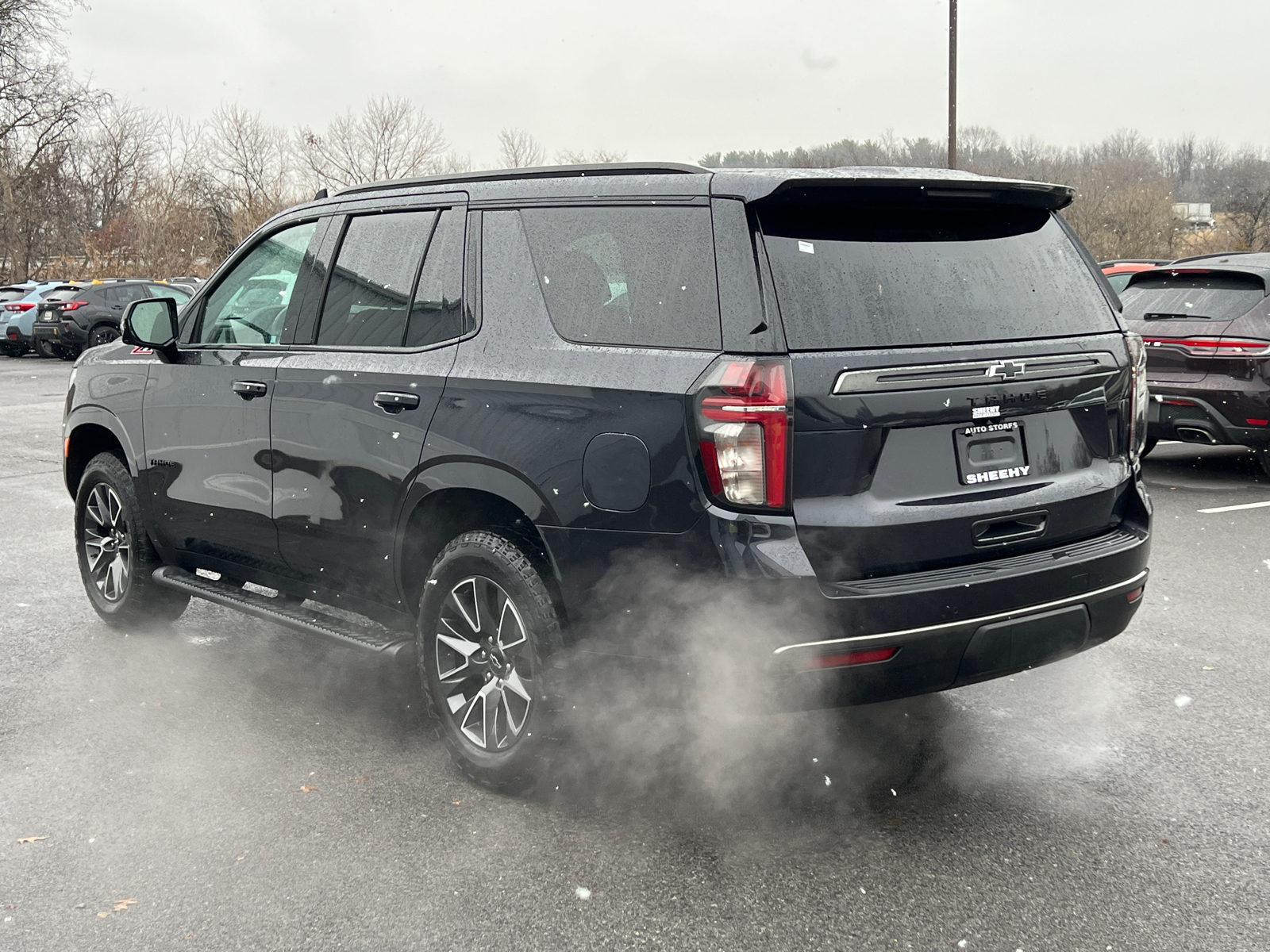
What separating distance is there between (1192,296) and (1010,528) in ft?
22.5

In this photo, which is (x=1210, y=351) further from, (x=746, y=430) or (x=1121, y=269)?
(x=746, y=430)

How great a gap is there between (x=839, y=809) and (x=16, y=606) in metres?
4.47

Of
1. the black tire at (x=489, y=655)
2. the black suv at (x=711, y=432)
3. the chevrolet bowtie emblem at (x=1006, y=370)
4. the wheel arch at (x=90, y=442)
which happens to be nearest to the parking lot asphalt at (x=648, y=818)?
the black tire at (x=489, y=655)

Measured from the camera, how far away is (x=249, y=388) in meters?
4.52

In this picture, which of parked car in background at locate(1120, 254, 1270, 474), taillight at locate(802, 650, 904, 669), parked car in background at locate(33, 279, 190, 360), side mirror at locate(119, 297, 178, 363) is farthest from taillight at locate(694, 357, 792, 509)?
parked car in background at locate(33, 279, 190, 360)

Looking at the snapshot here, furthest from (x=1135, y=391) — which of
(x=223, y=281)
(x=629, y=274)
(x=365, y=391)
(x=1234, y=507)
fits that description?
(x=1234, y=507)

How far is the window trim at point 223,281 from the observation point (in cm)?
454

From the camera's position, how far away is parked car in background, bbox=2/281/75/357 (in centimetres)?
2672

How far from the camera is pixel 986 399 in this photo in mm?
3250

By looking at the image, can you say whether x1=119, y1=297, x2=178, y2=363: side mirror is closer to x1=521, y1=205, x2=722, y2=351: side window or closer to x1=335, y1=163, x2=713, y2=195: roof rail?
x1=335, y1=163, x2=713, y2=195: roof rail

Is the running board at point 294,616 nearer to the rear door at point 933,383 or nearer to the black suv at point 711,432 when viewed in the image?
the black suv at point 711,432

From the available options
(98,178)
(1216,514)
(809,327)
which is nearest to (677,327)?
(809,327)

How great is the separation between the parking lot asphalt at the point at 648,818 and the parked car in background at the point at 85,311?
23.0 meters

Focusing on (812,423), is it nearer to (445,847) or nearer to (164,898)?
(445,847)
